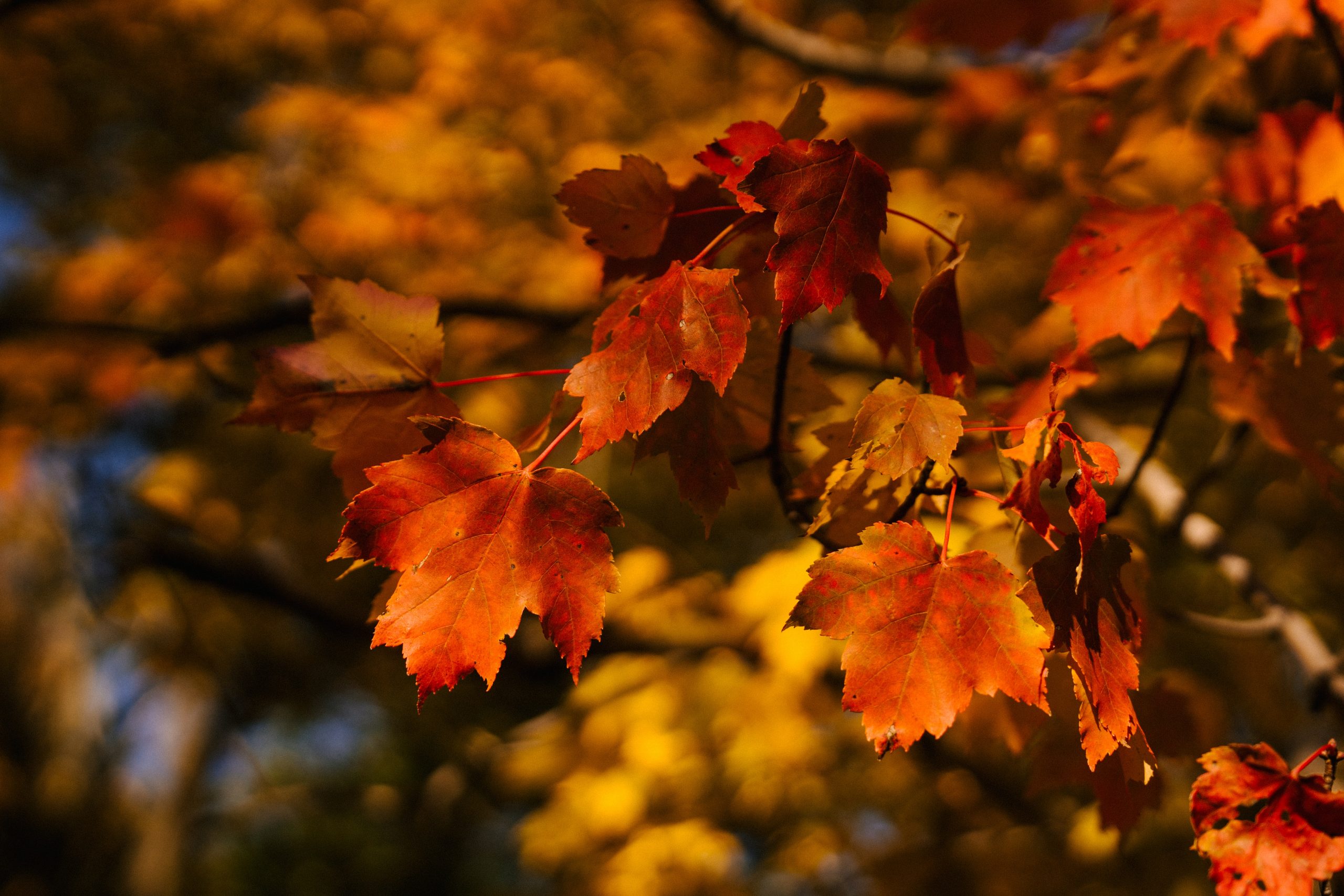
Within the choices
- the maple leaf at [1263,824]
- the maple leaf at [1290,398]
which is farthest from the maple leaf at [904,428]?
the maple leaf at [1290,398]

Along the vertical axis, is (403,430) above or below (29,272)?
above

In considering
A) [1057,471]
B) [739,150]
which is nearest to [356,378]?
[739,150]

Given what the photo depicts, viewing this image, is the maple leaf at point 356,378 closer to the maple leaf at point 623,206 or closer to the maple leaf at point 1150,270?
the maple leaf at point 623,206

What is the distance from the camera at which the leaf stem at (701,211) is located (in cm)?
100

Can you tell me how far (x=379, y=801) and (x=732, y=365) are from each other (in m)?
3.91

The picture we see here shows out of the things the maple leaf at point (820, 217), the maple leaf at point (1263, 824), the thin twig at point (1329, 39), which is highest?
the thin twig at point (1329, 39)

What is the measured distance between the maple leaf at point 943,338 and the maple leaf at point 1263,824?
0.51 metres

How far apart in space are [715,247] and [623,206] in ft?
0.52

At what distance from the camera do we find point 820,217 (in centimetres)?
86

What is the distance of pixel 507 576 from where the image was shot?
2.97 feet

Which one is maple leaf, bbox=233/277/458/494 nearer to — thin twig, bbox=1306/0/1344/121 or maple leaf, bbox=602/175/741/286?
maple leaf, bbox=602/175/741/286

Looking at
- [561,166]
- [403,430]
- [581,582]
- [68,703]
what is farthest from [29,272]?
[581,582]

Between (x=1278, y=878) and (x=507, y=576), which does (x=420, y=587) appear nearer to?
(x=507, y=576)

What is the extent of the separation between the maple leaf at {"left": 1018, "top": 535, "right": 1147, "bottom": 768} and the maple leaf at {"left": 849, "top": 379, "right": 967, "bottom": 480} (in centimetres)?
15
